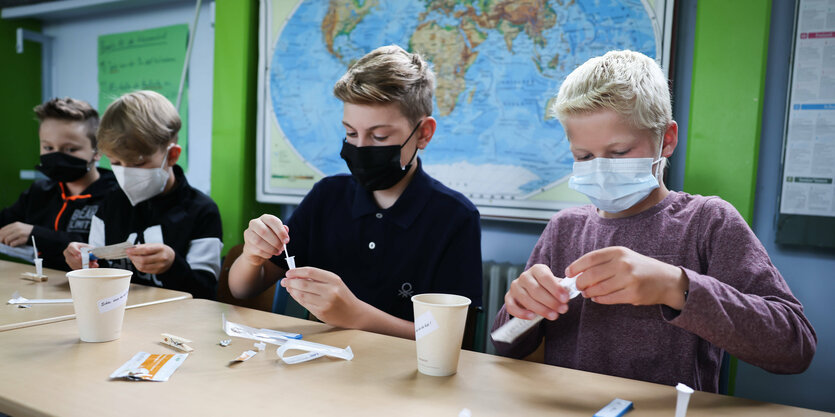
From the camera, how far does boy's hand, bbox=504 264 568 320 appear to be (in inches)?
34.1

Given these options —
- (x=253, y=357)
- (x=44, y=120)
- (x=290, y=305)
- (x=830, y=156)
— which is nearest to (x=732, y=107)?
(x=830, y=156)

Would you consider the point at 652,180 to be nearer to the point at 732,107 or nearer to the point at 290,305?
the point at 732,107

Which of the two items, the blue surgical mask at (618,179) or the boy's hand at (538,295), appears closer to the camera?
the boy's hand at (538,295)

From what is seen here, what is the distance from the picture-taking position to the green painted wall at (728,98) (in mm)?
1686

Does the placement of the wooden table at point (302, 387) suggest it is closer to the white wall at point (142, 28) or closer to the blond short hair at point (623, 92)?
the blond short hair at point (623, 92)

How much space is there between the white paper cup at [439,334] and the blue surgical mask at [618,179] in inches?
16.9

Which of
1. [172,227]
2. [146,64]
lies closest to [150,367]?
[172,227]

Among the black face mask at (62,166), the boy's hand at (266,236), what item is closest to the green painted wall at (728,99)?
the boy's hand at (266,236)

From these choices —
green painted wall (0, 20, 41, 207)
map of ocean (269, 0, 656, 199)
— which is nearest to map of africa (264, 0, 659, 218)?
map of ocean (269, 0, 656, 199)

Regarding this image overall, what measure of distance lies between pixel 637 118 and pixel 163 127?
5.01ft

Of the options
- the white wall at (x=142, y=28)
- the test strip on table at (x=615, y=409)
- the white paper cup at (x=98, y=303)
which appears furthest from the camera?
the white wall at (x=142, y=28)

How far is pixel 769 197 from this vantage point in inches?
69.7

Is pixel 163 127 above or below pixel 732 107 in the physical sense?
below

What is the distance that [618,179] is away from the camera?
1082 millimetres
